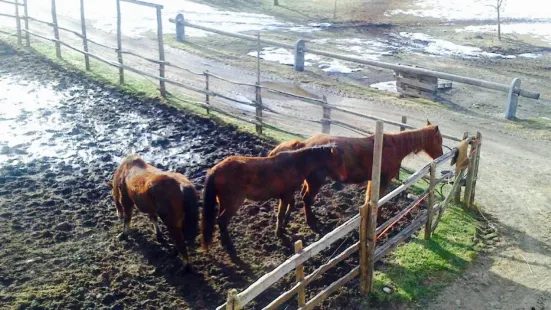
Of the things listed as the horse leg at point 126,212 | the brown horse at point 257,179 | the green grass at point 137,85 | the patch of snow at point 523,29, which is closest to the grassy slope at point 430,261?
the brown horse at point 257,179

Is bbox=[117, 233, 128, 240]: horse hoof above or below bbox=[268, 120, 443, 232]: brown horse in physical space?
below

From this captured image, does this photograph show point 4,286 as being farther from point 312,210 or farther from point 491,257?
point 491,257

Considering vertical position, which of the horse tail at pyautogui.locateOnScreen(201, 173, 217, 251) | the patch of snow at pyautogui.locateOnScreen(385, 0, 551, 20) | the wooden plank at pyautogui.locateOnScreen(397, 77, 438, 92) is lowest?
the horse tail at pyautogui.locateOnScreen(201, 173, 217, 251)

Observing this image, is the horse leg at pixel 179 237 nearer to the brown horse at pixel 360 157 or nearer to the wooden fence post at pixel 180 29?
the brown horse at pixel 360 157

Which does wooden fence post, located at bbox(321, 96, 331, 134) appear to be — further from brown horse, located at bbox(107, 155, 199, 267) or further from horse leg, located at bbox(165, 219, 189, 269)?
horse leg, located at bbox(165, 219, 189, 269)

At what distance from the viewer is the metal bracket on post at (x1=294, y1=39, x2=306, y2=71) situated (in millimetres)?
16281

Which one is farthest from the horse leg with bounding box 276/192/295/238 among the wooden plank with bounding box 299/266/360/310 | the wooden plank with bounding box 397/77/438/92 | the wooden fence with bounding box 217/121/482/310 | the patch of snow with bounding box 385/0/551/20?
the patch of snow with bounding box 385/0/551/20

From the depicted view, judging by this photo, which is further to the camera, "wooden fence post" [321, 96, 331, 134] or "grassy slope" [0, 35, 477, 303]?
"wooden fence post" [321, 96, 331, 134]

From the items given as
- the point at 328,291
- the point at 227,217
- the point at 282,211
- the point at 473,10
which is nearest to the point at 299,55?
the point at 282,211

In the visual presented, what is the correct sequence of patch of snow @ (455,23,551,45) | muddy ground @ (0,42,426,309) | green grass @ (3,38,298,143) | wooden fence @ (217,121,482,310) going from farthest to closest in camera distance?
patch of snow @ (455,23,551,45), green grass @ (3,38,298,143), muddy ground @ (0,42,426,309), wooden fence @ (217,121,482,310)

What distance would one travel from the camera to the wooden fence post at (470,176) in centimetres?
815

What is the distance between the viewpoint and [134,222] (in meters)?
7.78

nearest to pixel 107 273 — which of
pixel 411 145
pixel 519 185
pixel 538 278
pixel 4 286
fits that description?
pixel 4 286

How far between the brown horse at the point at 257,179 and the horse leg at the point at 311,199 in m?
0.26
